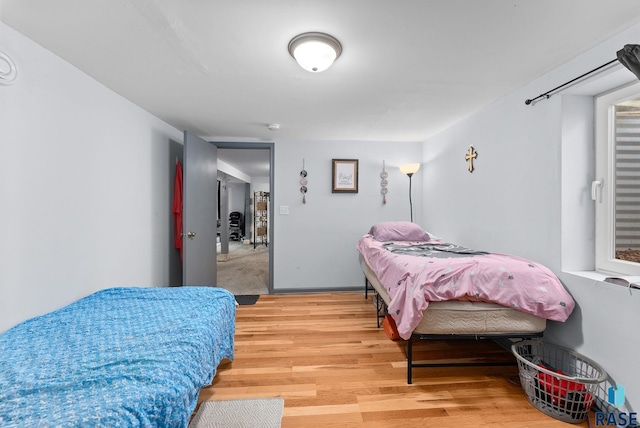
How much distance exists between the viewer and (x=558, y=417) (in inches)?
58.3

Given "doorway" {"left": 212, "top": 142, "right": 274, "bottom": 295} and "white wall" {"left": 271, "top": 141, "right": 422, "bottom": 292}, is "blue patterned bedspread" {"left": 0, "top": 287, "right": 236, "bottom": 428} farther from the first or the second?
"doorway" {"left": 212, "top": 142, "right": 274, "bottom": 295}

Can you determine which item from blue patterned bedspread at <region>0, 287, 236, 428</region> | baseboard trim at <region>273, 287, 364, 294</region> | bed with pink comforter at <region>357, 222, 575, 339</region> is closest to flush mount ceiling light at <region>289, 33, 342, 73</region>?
bed with pink comforter at <region>357, 222, 575, 339</region>

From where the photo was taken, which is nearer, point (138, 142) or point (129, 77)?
point (129, 77)

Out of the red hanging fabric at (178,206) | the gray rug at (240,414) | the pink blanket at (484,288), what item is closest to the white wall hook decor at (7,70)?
the red hanging fabric at (178,206)

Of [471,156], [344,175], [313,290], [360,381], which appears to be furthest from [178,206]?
[471,156]

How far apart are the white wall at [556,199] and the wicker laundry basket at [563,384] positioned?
0.08 m

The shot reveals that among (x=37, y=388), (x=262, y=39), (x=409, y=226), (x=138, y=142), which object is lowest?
(x=37, y=388)

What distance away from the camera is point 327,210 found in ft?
12.3

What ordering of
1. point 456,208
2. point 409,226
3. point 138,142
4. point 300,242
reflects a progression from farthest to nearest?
point 300,242 < point 409,226 < point 456,208 < point 138,142

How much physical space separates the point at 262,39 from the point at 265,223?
7391 mm

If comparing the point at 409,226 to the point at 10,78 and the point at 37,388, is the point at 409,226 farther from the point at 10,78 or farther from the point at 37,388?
the point at 10,78

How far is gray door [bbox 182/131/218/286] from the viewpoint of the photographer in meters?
2.84

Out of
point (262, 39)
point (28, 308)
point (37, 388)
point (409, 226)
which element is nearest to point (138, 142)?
point (28, 308)

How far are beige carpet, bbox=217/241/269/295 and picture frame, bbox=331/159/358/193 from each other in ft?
6.01
